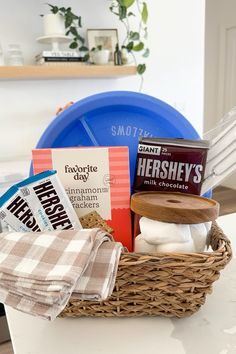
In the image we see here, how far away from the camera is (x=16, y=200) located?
1.49 feet

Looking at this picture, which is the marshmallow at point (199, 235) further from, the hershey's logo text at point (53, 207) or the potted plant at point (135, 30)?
the potted plant at point (135, 30)

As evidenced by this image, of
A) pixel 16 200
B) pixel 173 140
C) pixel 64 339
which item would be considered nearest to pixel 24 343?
pixel 64 339

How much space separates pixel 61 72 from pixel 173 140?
121cm

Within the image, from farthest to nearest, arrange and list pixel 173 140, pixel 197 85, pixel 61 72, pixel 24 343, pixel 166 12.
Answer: pixel 197 85 → pixel 166 12 → pixel 61 72 → pixel 173 140 → pixel 24 343

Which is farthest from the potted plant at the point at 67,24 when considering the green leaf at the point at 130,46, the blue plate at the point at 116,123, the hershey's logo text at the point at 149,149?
the hershey's logo text at the point at 149,149

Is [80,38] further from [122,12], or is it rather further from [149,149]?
[149,149]

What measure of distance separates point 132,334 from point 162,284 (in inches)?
3.3

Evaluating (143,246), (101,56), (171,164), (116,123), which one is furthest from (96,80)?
(143,246)

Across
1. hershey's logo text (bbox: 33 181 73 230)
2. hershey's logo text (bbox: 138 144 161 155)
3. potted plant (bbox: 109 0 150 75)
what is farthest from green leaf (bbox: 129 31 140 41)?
hershey's logo text (bbox: 33 181 73 230)

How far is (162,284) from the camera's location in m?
0.39

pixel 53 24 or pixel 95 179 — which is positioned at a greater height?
pixel 53 24

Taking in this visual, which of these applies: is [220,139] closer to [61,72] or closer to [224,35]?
[61,72]

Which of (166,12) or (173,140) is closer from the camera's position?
(173,140)

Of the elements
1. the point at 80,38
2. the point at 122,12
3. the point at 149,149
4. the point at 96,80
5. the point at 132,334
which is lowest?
the point at 132,334
